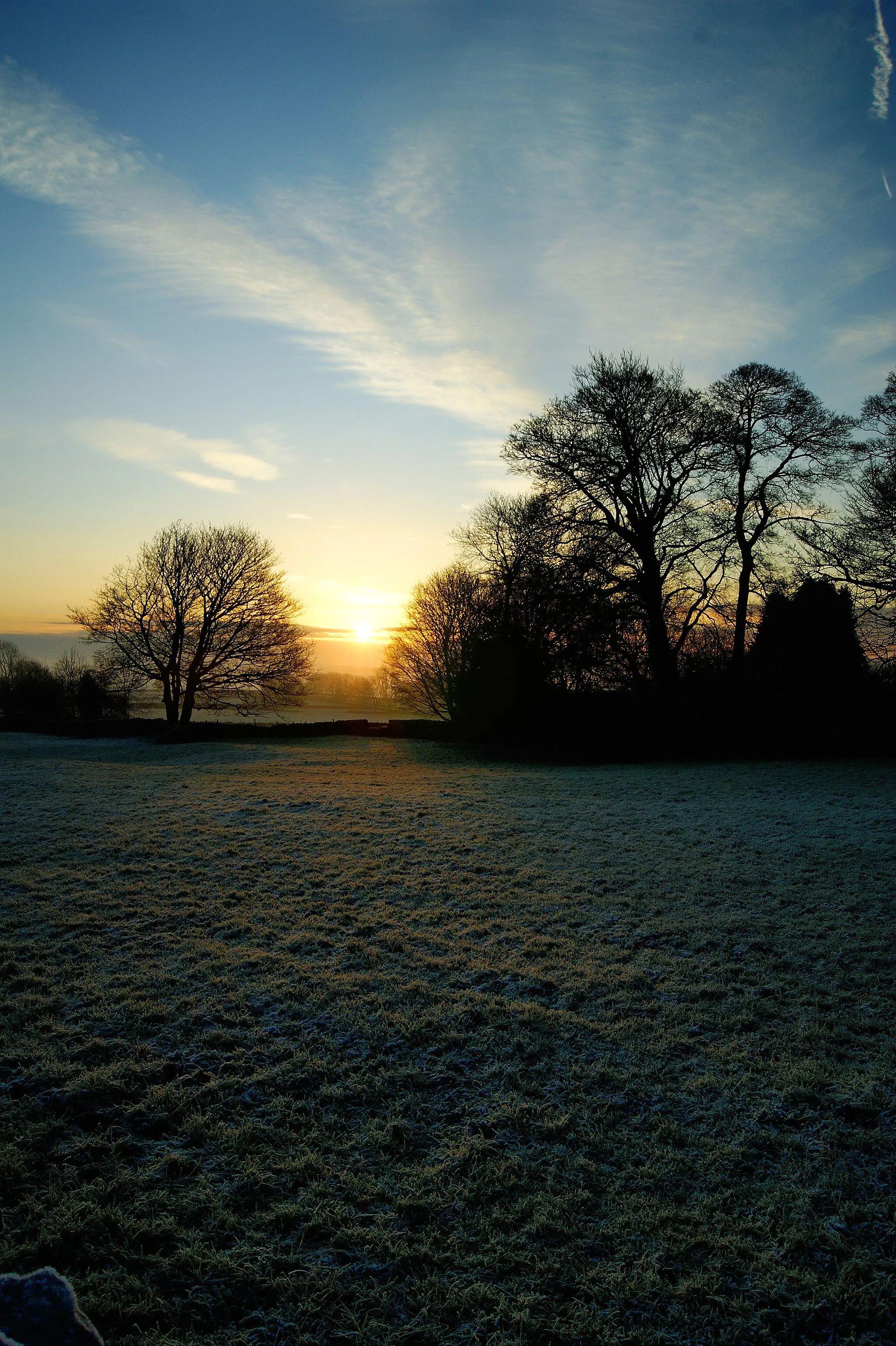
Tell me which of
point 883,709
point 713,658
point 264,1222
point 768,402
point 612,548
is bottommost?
point 264,1222

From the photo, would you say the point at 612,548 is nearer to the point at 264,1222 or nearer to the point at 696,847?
the point at 696,847

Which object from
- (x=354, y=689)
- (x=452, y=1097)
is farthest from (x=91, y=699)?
(x=354, y=689)

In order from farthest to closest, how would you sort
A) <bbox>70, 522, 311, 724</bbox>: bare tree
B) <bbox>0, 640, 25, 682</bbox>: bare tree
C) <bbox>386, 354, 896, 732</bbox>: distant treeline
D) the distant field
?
1. <bbox>0, 640, 25, 682</bbox>: bare tree
2. <bbox>70, 522, 311, 724</bbox>: bare tree
3. <bbox>386, 354, 896, 732</bbox>: distant treeline
4. the distant field

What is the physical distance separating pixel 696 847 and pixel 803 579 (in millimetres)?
13541

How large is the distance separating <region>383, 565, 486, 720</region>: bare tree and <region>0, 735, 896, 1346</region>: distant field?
25.2 meters

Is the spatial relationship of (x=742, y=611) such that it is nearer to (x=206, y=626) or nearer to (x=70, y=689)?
(x=206, y=626)

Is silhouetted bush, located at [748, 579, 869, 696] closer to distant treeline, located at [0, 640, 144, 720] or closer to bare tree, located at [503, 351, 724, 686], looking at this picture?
bare tree, located at [503, 351, 724, 686]

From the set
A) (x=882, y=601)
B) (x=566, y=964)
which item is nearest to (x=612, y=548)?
(x=882, y=601)

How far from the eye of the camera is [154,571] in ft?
107

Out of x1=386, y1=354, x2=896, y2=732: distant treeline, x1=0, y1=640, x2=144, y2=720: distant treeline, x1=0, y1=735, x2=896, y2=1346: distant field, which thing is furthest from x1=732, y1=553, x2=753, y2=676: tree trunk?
x1=0, y1=640, x2=144, y2=720: distant treeline

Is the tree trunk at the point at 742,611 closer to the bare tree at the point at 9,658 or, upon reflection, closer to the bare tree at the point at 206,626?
the bare tree at the point at 206,626

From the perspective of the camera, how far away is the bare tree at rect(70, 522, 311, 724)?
3195 cm

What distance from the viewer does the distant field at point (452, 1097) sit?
238 cm

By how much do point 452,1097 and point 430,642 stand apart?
117 feet
